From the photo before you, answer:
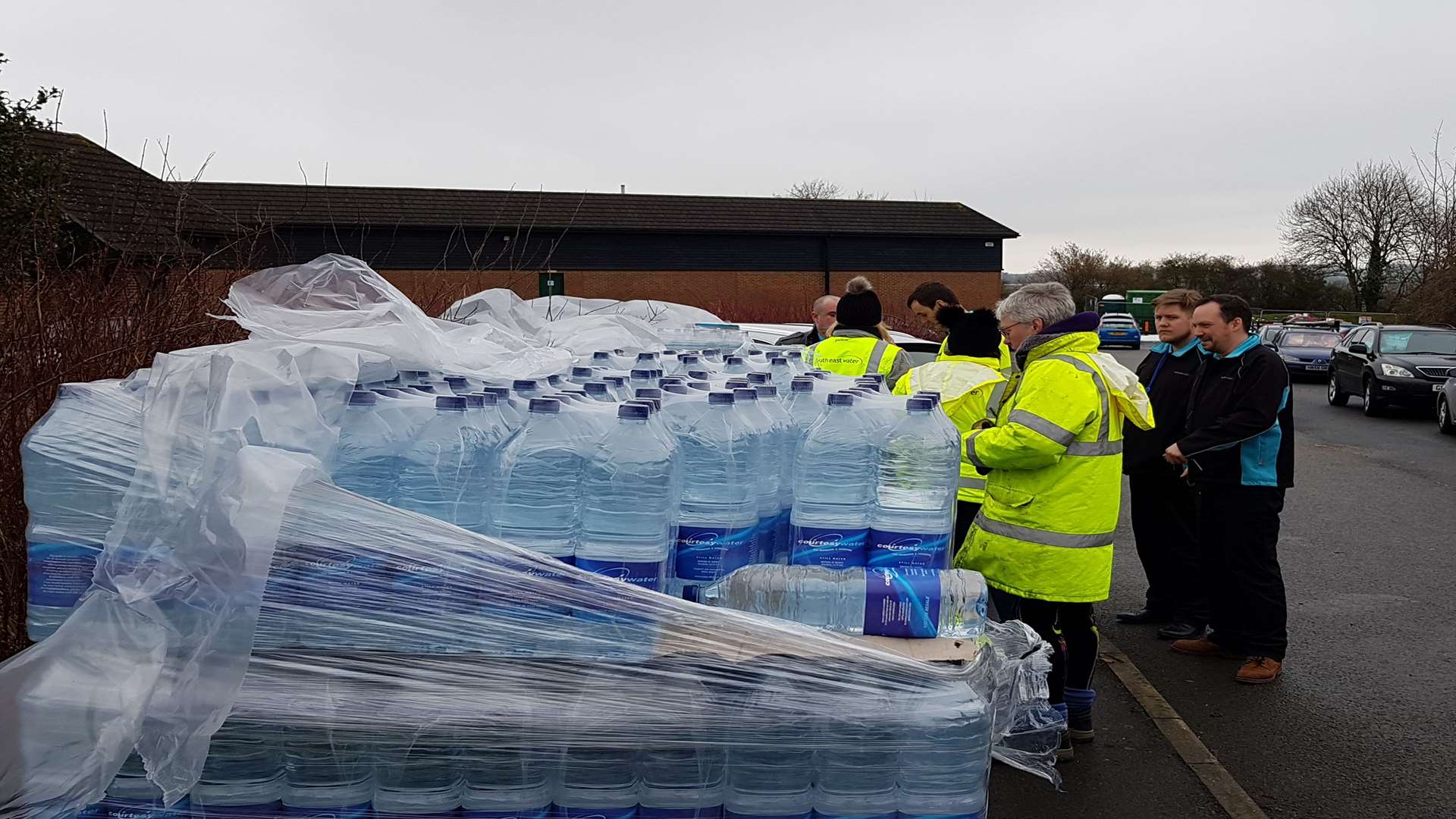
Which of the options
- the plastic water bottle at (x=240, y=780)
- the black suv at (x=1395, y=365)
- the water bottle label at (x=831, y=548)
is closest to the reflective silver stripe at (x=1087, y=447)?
the water bottle label at (x=831, y=548)

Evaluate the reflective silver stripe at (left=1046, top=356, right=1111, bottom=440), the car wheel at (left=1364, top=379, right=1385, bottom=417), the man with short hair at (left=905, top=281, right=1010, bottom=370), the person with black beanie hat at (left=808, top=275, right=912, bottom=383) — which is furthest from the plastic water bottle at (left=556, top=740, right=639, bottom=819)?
the car wheel at (left=1364, top=379, right=1385, bottom=417)

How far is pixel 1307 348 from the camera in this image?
2716 centimetres

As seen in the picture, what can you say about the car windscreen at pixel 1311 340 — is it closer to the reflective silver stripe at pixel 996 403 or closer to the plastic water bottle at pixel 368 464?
the reflective silver stripe at pixel 996 403

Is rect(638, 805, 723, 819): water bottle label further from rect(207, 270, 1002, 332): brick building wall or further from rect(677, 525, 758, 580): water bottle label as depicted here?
rect(207, 270, 1002, 332): brick building wall

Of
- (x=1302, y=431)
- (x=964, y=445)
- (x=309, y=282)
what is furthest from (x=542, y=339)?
(x=1302, y=431)

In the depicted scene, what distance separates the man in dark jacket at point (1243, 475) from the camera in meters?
5.64

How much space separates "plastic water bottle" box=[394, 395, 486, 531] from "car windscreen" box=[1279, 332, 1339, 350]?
28726mm

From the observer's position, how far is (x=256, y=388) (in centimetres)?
282

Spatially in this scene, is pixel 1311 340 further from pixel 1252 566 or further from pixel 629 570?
pixel 629 570

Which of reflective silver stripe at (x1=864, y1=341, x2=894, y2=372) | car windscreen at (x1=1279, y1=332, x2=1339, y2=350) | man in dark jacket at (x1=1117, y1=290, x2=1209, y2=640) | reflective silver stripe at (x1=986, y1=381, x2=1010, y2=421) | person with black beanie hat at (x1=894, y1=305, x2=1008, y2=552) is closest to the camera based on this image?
reflective silver stripe at (x1=986, y1=381, x2=1010, y2=421)

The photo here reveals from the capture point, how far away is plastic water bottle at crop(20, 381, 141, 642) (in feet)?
8.56

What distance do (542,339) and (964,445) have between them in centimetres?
336

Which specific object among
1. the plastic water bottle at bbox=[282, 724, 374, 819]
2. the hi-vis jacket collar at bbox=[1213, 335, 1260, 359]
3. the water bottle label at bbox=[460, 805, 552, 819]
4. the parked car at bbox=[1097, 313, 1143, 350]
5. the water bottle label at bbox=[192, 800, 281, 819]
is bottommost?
the parked car at bbox=[1097, 313, 1143, 350]

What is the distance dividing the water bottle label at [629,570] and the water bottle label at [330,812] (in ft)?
2.50
